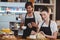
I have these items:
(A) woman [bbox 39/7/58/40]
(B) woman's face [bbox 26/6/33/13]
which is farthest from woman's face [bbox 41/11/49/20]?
(B) woman's face [bbox 26/6/33/13]

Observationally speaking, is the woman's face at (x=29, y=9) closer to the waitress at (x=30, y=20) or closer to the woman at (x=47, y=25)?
the waitress at (x=30, y=20)

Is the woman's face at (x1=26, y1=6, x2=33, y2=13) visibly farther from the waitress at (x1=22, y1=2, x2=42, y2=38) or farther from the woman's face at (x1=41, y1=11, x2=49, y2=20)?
the woman's face at (x1=41, y1=11, x2=49, y2=20)

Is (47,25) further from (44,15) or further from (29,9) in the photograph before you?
(29,9)

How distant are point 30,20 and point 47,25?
0.19m

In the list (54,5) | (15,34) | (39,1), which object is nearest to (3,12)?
(15,34)

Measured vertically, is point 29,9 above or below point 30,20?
above

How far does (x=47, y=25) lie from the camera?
1953 millimetres

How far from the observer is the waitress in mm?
1955

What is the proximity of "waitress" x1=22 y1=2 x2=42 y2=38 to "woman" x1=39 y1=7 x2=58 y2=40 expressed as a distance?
0.18 feet

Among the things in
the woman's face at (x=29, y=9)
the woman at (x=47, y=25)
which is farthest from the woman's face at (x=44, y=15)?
the woman's face at (x=29, y=9)

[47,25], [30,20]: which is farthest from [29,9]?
[47,25]

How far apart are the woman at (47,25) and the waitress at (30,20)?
54 millimetres

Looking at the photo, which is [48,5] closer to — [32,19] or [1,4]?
[32,19]

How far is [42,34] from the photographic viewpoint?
1967 millimetres
